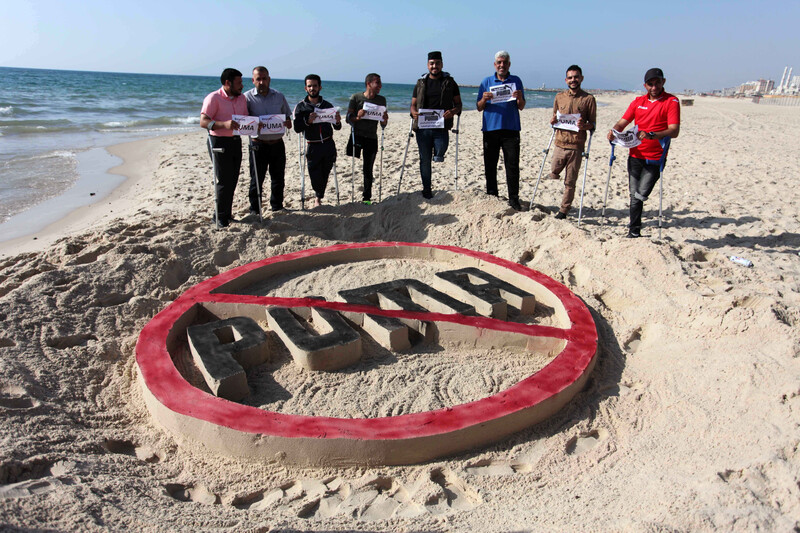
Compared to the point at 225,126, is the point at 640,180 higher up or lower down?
lower down

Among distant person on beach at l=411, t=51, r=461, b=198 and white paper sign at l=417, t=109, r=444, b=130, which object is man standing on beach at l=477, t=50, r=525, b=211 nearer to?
distant person on beach at l=411, t=51, r=461, b=198

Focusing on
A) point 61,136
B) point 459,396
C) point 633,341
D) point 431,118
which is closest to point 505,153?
point 431,118

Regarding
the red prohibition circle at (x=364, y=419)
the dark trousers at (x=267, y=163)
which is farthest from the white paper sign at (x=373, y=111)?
the red prohibition circle at (x=364, y=419)

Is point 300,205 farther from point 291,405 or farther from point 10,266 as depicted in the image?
point 291,405

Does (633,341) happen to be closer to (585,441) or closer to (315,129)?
(585,441)

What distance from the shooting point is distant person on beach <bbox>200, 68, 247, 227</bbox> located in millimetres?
5742

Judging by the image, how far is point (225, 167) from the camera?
596cm

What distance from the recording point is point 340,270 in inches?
219

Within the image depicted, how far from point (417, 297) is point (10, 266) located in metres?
4.35

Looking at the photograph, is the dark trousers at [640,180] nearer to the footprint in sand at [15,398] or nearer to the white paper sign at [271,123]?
the white paper sign at [271,123]

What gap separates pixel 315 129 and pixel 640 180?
4.12 meters

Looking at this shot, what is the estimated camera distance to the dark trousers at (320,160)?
6.80m

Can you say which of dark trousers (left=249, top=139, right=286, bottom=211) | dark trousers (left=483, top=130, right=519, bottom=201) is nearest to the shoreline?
dark trousers (left=249, top=139, right=286, bottom=211)

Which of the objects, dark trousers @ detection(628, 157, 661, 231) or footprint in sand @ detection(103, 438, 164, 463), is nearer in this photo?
footprint in sand @ detection(103, 438, 164, 463)
